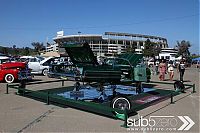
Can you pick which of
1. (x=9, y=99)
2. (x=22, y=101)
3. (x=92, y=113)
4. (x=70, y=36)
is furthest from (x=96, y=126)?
(x=70, y=36)

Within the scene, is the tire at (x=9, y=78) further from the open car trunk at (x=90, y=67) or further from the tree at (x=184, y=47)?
the tree at (x=184, y=47)

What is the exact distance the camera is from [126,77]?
1079 centimetres

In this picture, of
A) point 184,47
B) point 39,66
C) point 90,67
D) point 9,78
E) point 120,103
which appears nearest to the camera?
point 120,103

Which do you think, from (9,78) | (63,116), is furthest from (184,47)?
(63,116)

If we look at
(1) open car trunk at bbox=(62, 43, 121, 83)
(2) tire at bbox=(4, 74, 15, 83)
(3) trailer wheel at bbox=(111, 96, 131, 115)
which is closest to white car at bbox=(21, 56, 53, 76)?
(2) tire at bbox=(4, 74, 15, 83)

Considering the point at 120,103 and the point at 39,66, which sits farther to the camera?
the point at 39,66

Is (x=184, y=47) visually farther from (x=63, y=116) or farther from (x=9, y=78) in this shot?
(x=63, y=116)

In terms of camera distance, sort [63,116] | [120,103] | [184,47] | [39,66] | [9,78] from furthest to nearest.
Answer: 1. [184,47]
2. [39,66]
3. [9,78]
4. [120,103]
5. [63,116]

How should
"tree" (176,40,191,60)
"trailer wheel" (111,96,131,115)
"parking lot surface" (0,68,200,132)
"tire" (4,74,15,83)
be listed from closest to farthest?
1. "parking lot surface" (0,68,200,132)
2. "trailer wheel" (111,96,131,115)
3. "tire" (4,74,15,83)
4. "tree" (176,40,191,60)

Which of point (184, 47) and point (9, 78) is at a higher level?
point (184, 47)

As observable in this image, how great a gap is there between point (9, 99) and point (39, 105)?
1948 millimetres

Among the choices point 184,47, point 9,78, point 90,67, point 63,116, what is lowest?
point 63,116

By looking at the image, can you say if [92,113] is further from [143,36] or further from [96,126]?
[143,36]

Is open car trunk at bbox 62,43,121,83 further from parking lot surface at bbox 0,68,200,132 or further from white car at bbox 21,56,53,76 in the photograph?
white car at bbox 21,56,53,76
